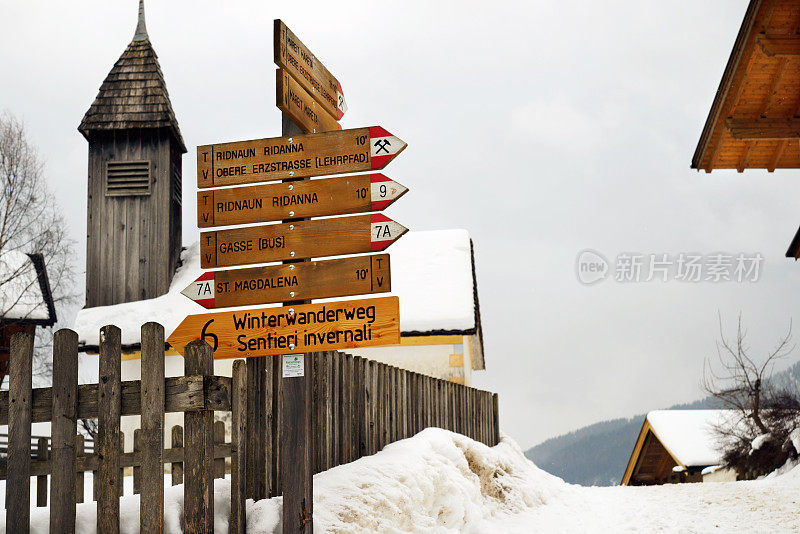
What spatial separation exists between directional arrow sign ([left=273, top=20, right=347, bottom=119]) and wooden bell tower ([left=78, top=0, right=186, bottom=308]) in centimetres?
1496

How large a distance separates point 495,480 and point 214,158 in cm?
600

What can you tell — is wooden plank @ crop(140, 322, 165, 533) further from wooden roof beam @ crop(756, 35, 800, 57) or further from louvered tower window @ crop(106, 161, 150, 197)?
louvered tower window @ crop(106, 161, 150, 197)

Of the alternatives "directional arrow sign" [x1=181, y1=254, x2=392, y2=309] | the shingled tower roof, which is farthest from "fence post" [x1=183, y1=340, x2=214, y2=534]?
the shingled tower roof

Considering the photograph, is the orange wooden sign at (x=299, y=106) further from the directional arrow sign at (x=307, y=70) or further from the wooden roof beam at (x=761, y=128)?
the wooden roof beam at (x=761, y=128)

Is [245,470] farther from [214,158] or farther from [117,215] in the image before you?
[117,215]

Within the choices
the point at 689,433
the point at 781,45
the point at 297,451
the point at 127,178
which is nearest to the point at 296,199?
the point at 297,451

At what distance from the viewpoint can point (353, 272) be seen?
613 centimetres

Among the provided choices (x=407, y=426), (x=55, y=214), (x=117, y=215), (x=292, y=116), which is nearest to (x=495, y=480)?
(x=407, y=426)

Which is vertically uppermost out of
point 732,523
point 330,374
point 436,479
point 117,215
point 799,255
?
point 117,215

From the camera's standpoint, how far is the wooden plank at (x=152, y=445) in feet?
17.4

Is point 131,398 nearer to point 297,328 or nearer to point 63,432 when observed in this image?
point 63,432

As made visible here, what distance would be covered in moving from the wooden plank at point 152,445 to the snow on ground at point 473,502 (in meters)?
0.23

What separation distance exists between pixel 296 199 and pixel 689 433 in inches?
1135

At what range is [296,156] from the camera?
6.41 metres
